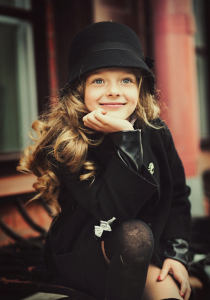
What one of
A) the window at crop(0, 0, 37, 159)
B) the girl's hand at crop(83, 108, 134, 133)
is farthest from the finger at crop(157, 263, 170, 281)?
the window at crop(0, 0, 37, 159)

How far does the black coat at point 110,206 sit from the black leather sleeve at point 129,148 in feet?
0.12

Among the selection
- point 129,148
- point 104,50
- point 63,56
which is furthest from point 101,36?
point 63,56

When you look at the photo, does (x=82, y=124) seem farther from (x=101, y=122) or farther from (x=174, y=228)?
(x=174, y=228)

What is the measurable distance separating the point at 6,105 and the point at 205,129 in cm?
359

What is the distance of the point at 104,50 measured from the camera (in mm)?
1429

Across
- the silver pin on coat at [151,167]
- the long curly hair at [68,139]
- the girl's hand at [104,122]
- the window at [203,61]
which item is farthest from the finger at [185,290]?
the window at [203,61]

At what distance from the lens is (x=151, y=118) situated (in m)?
1.66

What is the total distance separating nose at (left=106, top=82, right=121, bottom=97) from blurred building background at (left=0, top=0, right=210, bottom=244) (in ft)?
6.10

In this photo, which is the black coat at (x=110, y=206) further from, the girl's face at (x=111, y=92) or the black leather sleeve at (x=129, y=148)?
the girl's face at (x=111, y=92)

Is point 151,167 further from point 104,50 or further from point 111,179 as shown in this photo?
point 104,50

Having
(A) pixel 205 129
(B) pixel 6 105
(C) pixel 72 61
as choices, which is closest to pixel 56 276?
(C) pixel 72 61

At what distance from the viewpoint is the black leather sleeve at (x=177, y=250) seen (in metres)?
1.53

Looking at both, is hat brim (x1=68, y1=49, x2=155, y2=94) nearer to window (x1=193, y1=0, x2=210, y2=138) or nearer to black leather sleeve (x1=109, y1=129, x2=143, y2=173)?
black leather sleeve (x1=109, y1=129, x2=143, y2=173)

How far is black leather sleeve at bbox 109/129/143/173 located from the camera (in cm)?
133
